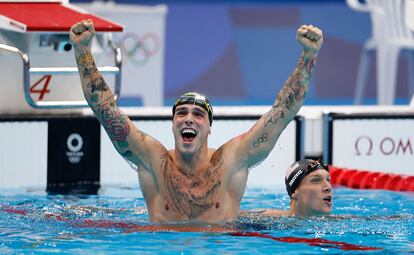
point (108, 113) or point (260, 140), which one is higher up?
point (108, 113)

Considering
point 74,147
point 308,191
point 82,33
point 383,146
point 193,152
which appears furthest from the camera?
point 383,146

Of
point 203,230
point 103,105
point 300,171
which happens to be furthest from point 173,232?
point 300,171

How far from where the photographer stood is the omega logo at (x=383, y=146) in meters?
7.89

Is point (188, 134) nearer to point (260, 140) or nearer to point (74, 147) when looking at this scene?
point (260, 140)

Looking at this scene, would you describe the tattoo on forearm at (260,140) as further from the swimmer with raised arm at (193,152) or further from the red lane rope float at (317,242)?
the red lane rope float at (317,242)

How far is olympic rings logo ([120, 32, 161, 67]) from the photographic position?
11555mm

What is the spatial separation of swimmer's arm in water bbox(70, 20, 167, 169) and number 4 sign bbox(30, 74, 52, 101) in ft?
6.78

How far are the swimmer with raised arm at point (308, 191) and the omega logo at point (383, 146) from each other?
170 centimetres

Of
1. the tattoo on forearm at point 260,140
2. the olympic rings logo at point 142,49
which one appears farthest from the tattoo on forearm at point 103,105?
the olympic rings logo at point 142,49

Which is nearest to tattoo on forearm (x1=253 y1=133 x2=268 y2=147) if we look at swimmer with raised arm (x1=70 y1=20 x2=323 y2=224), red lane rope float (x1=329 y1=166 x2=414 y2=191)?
swimmer with raised arm (x1=70 y1=20 x2=323 y2=224)

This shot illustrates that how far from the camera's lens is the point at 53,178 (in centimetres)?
748

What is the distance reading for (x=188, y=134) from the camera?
17.9 feet

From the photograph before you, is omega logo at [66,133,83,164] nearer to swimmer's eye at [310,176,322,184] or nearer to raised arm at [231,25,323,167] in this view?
swimmer's eye at [310,176,322,184]

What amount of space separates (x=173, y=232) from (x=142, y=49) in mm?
6347
